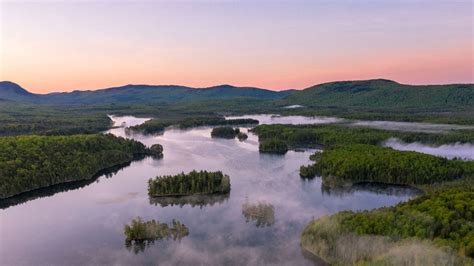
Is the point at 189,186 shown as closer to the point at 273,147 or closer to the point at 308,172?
the point at 308,172

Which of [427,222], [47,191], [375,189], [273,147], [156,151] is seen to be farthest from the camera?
[273,147]

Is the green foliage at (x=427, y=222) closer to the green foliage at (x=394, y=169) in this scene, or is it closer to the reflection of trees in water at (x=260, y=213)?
the reflection of trees in water at (x=260, y=213)

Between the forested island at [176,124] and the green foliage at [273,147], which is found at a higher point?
the forested island at [176,124]

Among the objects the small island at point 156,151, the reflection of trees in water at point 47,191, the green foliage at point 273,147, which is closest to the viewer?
the reflection of trees in water at point 47,191

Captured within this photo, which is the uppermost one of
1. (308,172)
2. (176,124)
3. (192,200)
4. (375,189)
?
(176,124)

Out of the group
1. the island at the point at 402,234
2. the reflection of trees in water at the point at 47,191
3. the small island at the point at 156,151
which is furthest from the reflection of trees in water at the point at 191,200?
the small island at the point at 156,151

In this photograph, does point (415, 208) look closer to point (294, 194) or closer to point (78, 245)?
point (294, 194)

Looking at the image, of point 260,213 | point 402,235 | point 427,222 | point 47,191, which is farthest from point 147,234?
point 47,191
